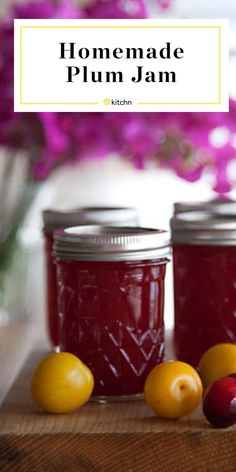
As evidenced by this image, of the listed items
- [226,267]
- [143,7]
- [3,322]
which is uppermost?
[143,7]

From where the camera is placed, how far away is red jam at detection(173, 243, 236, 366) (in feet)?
3.32

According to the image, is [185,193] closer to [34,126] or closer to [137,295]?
[34,126]

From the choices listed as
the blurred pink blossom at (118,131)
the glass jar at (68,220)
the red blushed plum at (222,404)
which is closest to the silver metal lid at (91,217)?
the glass jar at (68,220)

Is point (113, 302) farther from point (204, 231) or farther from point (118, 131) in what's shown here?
point (118, 131)

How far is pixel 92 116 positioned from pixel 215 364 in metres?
0.45

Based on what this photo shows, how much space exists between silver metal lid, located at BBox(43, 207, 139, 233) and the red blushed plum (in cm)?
30

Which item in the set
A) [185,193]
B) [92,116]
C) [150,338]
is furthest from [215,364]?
[185,193]

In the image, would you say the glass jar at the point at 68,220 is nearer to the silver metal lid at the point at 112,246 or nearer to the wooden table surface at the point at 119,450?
the silver metal lid at the point at 112,246

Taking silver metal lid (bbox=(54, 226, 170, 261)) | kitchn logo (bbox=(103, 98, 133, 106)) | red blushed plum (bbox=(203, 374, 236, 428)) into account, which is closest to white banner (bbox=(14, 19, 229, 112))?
kitchn logo (bbox=(103, 98, 133, 106))

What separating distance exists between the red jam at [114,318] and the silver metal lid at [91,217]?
5.7 inches

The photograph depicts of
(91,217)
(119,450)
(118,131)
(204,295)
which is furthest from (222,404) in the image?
(118,131)

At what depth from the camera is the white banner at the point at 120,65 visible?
0.89 m

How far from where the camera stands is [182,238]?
102cm

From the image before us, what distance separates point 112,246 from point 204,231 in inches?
4.8
